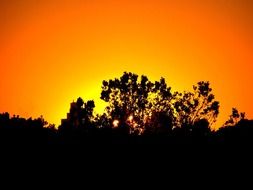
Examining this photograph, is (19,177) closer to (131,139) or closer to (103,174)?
(103,174)

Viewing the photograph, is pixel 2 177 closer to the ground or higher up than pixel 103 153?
closer to the ground

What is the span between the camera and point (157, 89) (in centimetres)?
4725

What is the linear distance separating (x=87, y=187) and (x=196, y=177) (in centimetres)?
664

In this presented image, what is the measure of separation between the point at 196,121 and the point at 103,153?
105 ft

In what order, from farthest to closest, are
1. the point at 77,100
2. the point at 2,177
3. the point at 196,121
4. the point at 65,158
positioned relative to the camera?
the point at 77,100 → the point at 196,121 → the point at 65,158 → the point at 2,177

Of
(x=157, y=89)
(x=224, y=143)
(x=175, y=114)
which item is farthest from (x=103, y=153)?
(x=175, y=114)

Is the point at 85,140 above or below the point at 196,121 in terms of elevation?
below

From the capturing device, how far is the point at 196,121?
5062 cm

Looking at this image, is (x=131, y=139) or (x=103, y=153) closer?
(x=103, y=153)

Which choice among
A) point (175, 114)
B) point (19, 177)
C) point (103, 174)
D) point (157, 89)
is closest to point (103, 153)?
point (103, 174)

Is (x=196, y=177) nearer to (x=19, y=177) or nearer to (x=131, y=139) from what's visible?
(x=131, y=139)

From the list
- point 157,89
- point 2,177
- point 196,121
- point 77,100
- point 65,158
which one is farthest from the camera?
point 77,100

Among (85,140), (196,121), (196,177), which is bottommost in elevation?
(196,177)

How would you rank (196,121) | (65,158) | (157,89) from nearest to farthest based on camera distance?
(65,158)
(157,89)
(196,121)
